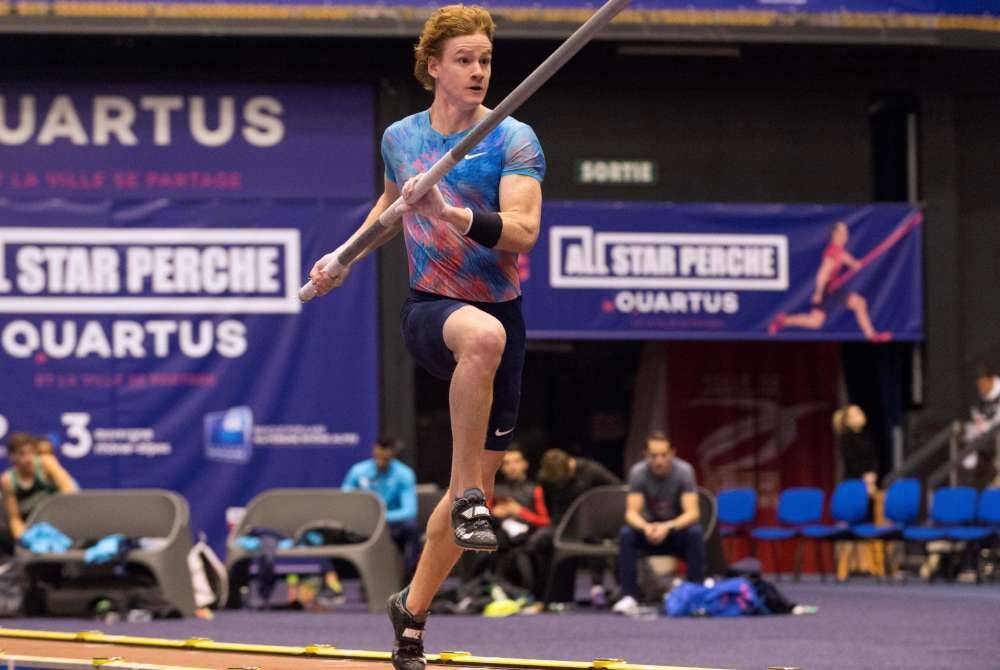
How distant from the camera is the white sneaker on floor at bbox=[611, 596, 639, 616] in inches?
531

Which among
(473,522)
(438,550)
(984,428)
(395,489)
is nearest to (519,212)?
(473,522)

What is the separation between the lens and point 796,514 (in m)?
17.8

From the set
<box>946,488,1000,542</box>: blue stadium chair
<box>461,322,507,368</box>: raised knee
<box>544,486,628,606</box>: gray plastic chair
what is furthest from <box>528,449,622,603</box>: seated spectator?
<box>461,322,507,368</box>: raised knee

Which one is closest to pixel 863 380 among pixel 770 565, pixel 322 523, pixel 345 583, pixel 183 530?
pixel 770 565

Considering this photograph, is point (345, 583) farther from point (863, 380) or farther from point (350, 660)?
point (350, 660)

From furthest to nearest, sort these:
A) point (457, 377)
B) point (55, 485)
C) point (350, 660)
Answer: point (55, 485)
point (350, 660)
point (457, 377)

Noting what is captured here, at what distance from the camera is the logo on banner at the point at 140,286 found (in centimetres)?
1733

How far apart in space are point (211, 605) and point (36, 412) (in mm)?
4255

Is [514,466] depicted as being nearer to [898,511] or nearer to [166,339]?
[898,511]

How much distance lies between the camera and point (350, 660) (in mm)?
6688

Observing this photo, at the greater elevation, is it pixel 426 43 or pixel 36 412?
pixel 426 43

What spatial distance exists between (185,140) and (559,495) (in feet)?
19.2

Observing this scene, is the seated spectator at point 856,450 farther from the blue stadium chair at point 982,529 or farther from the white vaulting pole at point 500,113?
the white vaulting pole at point 500,113

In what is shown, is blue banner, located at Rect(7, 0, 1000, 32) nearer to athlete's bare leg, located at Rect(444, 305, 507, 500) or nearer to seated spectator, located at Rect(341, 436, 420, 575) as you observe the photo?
seated spectator, located at Rect(341, 436, 420, 575)
